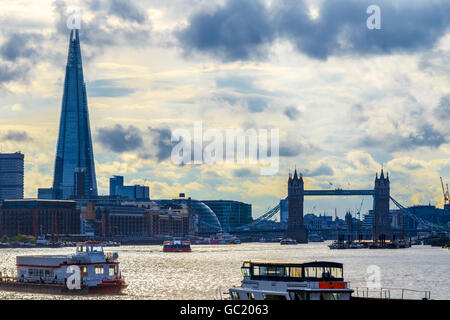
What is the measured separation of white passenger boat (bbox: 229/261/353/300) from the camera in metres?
45.9

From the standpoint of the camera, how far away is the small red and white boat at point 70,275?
70562mm

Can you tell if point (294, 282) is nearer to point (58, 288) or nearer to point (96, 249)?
point (58, 288)

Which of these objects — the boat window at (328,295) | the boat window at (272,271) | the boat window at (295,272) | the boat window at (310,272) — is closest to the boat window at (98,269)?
the boat window at (272,271)

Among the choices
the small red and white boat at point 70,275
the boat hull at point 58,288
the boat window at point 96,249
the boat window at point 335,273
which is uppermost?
the boat window at point 96,249

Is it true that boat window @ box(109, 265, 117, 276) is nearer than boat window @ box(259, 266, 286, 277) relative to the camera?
No

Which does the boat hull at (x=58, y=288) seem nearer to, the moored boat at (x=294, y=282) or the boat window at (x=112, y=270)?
the boat window at (x=112, y=270)

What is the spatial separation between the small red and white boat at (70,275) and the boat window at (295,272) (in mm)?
26846

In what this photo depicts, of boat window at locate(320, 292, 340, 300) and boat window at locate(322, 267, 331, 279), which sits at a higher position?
boat window at locate(322, 267, 331, 279)

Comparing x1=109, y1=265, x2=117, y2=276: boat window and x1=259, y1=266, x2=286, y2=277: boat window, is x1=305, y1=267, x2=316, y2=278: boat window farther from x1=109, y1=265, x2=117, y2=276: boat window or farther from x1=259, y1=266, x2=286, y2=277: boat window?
x1=109, y1=265, x2=117, y2=276: boat window

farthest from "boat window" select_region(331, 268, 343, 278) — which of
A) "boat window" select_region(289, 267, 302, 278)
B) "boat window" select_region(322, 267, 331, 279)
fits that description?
"boat window" select_region(289, 267, 302, 278)
